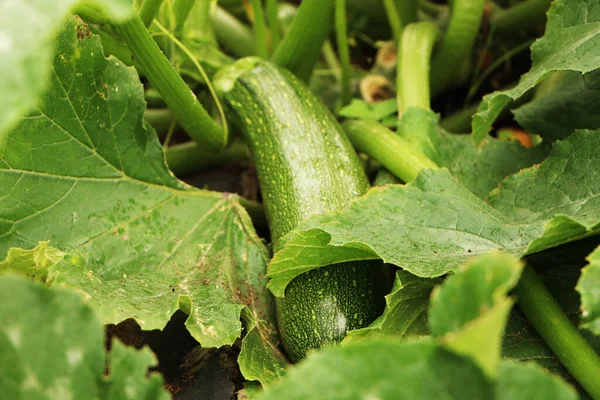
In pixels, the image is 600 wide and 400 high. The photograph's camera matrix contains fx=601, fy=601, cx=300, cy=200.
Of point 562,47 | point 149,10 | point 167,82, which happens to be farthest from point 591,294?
point 149,10

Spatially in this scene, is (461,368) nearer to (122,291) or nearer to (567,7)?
(122,291)

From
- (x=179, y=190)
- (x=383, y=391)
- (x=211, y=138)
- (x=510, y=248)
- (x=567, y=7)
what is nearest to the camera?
(x=383, y=391)

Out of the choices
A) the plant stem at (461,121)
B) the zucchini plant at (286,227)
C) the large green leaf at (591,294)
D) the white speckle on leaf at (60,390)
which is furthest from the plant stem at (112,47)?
the large green leaf at (591,294)

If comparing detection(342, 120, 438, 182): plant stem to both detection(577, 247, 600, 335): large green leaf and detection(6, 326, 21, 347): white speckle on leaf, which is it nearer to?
detection(577, 247, 600, 335): large green leaf

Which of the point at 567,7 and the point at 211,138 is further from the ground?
the point at 567,7

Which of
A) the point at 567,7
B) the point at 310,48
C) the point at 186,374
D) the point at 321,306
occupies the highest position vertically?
the point at 567,7

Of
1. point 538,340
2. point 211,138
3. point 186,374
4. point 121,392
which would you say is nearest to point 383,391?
point 121,392

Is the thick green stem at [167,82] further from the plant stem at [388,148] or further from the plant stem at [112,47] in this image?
the plant stem at [388,148]

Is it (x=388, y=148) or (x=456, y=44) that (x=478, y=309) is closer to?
(x=388, y=148)
